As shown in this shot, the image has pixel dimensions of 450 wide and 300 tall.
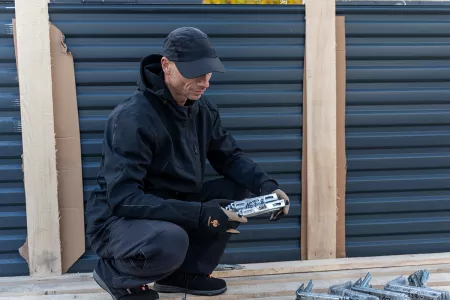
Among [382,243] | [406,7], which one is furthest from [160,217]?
[406,7]

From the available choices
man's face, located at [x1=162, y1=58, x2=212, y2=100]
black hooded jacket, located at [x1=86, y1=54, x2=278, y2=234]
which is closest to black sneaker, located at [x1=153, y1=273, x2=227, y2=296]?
black hooded jacket, located at [x1=86, y1=54, x2=278, y2=234]

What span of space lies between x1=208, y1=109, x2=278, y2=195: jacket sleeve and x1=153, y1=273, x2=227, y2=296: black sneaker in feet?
1.74

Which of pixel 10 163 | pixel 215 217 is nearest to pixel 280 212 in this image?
pixel 215 217

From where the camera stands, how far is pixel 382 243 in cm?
372

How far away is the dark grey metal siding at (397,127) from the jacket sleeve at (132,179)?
1.50 meters

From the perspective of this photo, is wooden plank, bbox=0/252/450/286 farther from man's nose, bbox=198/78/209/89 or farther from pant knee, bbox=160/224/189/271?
man's nose, bbox=198/78/209/89

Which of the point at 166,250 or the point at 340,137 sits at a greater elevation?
the point at 340,137

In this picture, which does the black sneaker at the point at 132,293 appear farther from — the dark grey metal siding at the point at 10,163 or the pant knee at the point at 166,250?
the dark grey metal siding at the point at 10,163

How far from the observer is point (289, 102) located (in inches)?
140

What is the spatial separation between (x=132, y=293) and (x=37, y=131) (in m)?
1.16

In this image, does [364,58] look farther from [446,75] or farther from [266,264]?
[266,264]

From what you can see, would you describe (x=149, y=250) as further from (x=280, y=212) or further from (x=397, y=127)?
(x=397, y=127)

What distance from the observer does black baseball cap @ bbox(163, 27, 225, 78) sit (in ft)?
8.36

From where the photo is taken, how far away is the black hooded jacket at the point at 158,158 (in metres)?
2.53
